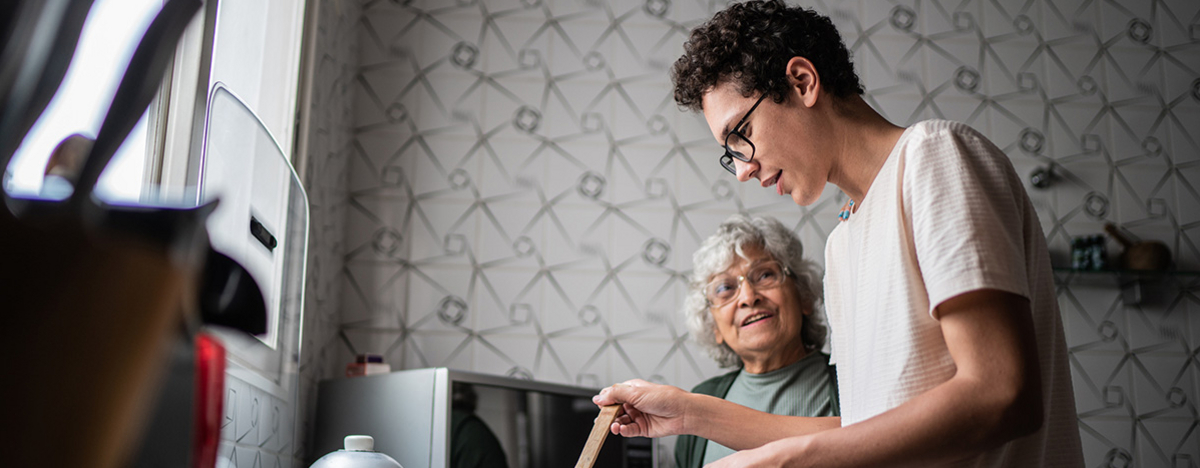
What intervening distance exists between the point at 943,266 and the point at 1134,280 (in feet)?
7.43

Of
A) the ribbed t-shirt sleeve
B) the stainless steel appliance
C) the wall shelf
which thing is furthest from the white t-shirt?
the wall shelf

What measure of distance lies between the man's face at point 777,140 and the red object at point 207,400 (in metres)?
0.87

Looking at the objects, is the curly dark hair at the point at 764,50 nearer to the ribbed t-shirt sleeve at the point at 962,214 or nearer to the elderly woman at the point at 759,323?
the ribbed t-shirt sleeve at the point at 962,214

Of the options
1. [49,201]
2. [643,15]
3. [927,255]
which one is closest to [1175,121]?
[643,15]

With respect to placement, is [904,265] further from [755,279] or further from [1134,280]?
[1134,280]

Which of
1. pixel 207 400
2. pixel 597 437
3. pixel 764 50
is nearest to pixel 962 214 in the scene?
pixel 764 50

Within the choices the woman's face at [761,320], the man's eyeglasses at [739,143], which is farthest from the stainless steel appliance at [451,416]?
the man's eyeglasses at [739,143]

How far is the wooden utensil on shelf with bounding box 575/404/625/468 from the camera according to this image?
1.00 meters

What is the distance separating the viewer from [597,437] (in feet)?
3.45

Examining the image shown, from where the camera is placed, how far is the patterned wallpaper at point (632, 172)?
240cm

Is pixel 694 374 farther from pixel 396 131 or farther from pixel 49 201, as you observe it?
pixel 49 201

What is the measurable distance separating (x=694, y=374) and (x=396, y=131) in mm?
1120

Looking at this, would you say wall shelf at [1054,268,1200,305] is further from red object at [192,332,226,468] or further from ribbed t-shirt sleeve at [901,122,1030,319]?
red object at [192,332,226,468]

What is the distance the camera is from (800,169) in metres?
1.05
